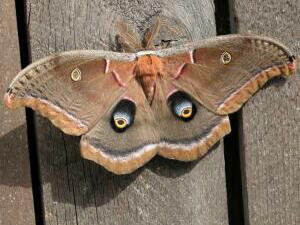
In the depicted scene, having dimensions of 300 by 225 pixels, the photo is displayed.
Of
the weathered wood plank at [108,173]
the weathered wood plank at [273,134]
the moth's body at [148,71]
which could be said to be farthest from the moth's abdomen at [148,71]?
the weathered wood plank at [273,134]

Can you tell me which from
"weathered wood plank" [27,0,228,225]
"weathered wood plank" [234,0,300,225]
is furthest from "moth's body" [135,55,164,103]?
"weathered wood plank" [234,0,300,225]

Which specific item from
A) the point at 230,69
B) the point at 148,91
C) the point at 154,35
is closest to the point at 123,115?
the point at 148,91

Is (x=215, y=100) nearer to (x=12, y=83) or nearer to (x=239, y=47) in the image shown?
(x=239, y=47)

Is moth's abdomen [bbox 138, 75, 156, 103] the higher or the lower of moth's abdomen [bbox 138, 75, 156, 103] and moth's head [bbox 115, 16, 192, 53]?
the lower

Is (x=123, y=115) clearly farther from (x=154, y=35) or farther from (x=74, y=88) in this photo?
(x=154, y=35)

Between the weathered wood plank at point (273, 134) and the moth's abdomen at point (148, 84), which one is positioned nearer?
the moth's abdomen at point (148, 84)

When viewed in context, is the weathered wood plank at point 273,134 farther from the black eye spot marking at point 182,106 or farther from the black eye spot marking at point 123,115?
the black eye spot marking at point 123,115

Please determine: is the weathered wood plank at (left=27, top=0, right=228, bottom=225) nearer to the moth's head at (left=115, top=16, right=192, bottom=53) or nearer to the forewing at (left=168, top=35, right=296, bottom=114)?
the moth's head at (left=115, top=16, right=192, bottom=53)
